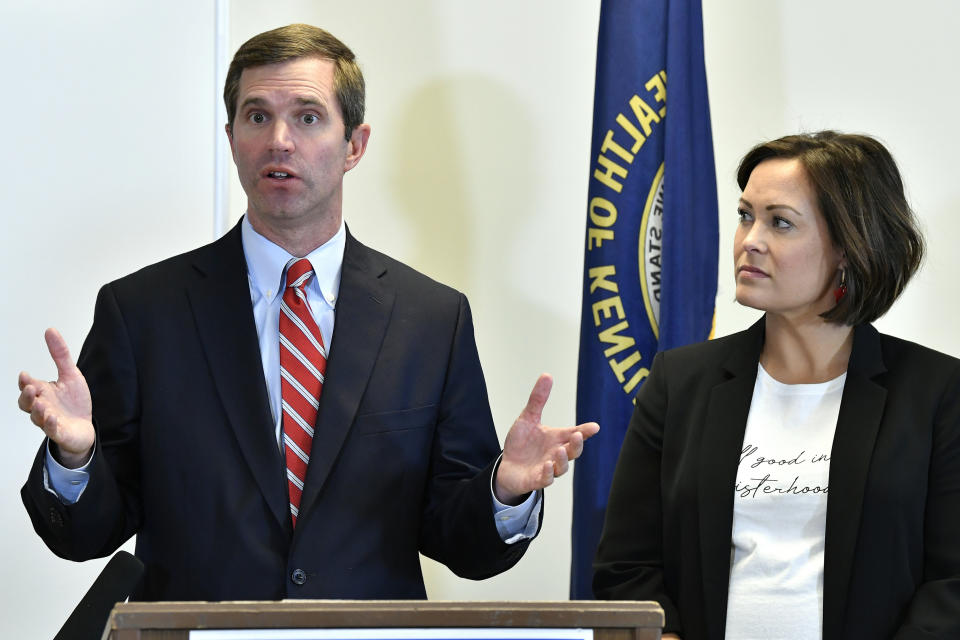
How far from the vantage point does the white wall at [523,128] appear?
10.7 ft

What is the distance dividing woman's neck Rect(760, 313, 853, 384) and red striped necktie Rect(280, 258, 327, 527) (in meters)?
0.91

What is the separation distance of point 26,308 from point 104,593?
5.38ft

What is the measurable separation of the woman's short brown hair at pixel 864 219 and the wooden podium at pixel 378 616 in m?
1.24

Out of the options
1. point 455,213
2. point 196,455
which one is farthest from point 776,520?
point 455,213

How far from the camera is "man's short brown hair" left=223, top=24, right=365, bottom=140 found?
2.20 meters

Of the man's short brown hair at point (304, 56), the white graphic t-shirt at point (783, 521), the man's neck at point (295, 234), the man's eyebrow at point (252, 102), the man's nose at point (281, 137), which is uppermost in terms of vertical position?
the man's short brown hair at point (304, 56)

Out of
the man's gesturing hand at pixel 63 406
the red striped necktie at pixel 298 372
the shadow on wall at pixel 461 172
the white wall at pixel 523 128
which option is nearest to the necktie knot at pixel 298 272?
the red striped necktie at pixel 298 372

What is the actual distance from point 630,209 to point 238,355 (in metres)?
1.36

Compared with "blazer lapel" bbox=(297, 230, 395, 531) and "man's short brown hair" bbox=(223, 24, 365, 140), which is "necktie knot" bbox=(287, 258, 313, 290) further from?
"man's short brown hair" bbox=(223, 24, 365, 140)

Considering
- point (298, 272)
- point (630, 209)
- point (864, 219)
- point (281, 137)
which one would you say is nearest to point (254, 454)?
point (298, 272)

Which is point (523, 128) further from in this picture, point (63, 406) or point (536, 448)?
point (63, 406)

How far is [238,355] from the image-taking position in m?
2.07

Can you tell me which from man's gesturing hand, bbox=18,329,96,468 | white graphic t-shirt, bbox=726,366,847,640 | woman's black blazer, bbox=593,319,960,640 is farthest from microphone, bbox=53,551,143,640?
white graphic t-shirt, bbox=726,366,847,640

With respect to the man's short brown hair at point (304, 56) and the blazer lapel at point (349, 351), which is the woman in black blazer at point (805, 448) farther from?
the man's short brown hair at point (304, 56)
